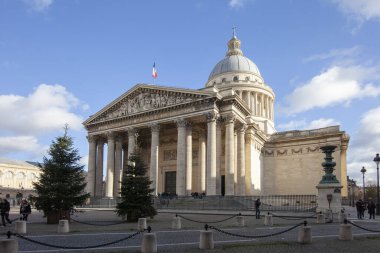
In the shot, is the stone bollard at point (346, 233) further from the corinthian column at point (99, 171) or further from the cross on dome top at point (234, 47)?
the cross on dome top at point (234, 47)

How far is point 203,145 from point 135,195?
82.9ft

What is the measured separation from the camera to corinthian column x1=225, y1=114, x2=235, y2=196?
1697 inches

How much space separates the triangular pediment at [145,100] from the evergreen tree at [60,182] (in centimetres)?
2115

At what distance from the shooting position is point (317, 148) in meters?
60.3

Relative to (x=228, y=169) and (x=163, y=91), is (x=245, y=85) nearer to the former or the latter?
(x=163, y=91)

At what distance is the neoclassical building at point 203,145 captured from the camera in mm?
44812

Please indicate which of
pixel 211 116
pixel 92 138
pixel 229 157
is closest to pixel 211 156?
pixel 229 157

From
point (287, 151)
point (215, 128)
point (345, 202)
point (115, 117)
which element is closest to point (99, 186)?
point (115, 117)

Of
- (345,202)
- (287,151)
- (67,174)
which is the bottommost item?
(345,202)

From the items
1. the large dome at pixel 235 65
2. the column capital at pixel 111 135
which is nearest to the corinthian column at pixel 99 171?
the column capital at pixel 111 135

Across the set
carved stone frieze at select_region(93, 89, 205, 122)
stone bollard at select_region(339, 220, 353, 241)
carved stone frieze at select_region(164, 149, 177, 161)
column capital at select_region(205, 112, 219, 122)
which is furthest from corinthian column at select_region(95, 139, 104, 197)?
stone bollard at select_region(339, 220, 353, 241)

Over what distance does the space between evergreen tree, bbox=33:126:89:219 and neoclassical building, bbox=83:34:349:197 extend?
17.6 metres

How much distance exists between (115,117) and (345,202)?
116ft

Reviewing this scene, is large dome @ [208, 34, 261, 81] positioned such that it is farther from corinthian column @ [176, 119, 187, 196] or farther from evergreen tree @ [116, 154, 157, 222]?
evergreen tree @ [116, 154, 157, 222]
